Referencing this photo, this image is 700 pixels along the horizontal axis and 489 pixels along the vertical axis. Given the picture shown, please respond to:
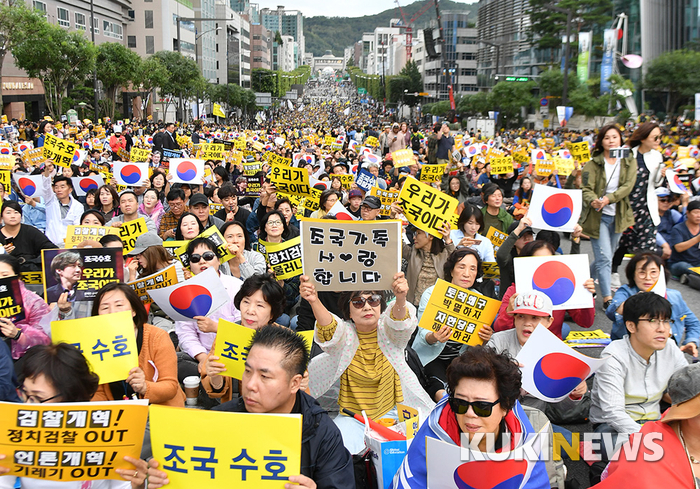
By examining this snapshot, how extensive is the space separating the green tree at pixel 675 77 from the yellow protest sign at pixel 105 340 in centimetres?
4630

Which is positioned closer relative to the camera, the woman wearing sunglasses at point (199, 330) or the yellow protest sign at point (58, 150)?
the woman wearing sunglasses at point (199, 330)

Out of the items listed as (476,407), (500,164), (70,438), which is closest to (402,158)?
(500,164)

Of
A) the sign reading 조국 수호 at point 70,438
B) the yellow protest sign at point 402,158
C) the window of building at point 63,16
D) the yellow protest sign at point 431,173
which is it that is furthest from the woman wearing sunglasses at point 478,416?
the window of building at point 63,16

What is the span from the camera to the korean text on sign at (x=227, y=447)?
8.26 feet

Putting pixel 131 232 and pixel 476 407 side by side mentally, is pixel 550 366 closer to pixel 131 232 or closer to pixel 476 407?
pixel 476 407

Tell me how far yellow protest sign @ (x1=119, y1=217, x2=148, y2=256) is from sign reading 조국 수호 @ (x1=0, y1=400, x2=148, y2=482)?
4399mm

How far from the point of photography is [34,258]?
7.07 metres

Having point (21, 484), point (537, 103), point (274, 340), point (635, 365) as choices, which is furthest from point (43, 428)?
point (537, 103)

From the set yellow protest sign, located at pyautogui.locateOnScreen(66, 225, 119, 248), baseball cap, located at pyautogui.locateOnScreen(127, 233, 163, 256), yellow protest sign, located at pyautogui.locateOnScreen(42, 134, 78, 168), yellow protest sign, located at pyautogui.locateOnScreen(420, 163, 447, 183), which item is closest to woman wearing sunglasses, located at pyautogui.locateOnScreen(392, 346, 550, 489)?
baseball cap, located at pyautogui.locateOnScreen(127, 233, 163, 256)

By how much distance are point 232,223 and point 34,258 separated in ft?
8.11

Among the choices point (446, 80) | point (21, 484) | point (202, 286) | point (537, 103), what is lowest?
point (21, 484)

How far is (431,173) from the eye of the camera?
40.0 ft

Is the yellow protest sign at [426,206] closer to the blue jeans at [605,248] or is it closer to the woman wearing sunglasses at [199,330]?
the woman wearing sunglasses at [199,330]

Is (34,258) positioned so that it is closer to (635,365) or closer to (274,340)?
(274,340)
